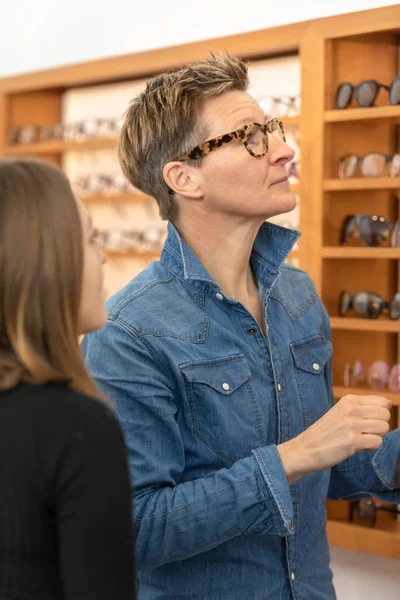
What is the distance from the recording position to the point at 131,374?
1.46m

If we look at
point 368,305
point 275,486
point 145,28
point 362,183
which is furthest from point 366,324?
point 145,28

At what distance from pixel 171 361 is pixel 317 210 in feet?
5.02

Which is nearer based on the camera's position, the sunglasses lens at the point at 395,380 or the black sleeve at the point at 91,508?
the black sleeve at the point at 91,508

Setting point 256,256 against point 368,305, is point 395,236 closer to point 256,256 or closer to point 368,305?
point 368,305

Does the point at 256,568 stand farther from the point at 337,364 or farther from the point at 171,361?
the point at 337,364

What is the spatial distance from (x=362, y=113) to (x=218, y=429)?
1.63 meters

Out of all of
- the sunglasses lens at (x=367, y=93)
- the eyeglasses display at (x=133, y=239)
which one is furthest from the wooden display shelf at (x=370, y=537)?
the eyeglasses display at (x=133, y=239)

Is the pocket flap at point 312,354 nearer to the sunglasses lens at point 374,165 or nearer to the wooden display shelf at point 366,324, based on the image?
the wooden display shelf at point 366,324

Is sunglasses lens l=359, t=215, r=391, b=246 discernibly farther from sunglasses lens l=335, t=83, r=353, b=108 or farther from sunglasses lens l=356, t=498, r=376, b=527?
sunglasses lens l=356, t=498, r=376, b=527

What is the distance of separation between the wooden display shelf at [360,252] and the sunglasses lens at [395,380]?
393 mm

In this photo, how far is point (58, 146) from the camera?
4.04 m

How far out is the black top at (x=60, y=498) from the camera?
853mm

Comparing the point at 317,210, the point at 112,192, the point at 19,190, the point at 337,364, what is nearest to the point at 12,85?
the point at 112,192

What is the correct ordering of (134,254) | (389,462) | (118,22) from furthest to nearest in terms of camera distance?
(134,254) < (118,22) < (389,462)
